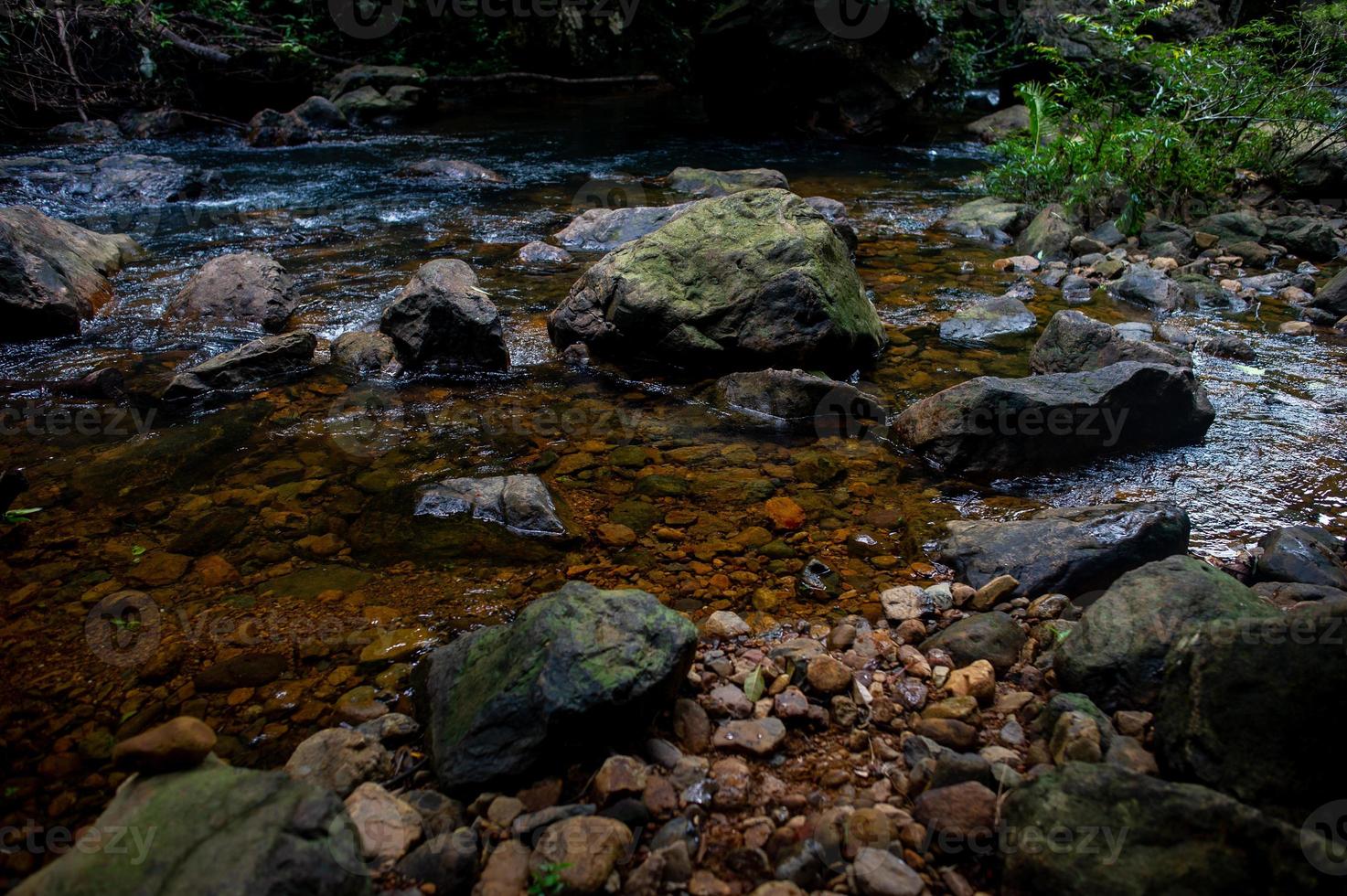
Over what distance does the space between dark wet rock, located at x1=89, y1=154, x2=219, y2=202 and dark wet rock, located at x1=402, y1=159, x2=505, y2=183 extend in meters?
2.13

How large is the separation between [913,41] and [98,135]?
476 inches

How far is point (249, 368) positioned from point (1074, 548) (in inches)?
161

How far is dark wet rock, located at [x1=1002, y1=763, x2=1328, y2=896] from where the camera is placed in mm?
1389

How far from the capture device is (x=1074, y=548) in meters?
2.65

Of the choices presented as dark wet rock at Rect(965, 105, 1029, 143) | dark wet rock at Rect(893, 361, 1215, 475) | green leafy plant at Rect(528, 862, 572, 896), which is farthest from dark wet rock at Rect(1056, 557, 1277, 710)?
dark wet rock at Rect(965, 105, 1029, 143)

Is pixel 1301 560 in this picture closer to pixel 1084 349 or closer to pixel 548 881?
pixel 1084 349

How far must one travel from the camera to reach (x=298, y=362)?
449 centimetres

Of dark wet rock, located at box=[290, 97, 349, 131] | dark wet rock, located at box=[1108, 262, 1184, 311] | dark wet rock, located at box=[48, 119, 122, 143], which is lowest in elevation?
dark wet rock, located at box=[1108, 262, 1184, 311]

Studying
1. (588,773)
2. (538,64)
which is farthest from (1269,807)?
(538,64)

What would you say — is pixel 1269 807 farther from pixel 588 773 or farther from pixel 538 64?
pixel 538 64

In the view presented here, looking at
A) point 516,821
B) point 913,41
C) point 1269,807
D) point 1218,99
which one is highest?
point 913,41

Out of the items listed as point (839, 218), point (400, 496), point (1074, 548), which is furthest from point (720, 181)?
point (1074, 548)

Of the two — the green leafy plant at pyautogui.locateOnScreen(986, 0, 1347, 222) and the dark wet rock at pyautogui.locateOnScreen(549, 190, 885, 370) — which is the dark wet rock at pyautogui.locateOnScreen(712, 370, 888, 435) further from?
the green leafy plant at pyautogui.locateOnScreen(986, 0, 1347, 222)

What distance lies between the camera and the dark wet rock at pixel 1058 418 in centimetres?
340
